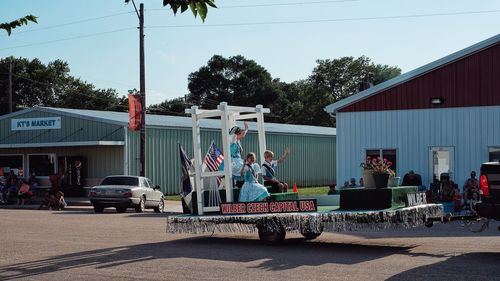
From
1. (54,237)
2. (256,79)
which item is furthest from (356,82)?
(54,237)

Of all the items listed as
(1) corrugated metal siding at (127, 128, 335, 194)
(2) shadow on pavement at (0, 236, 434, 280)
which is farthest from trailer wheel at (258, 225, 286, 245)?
(1) corrugated metal siding at (127, 128, 335, 194)

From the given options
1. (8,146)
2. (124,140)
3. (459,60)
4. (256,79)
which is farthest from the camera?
(256,79)

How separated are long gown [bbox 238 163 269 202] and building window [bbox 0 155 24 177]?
89.5ft

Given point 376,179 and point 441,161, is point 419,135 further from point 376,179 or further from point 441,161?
point 376,179

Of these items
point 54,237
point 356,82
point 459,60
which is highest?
point 356,82

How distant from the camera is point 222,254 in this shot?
12.6 metres

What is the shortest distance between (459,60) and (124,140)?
16.4m

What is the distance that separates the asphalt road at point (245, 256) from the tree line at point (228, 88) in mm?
59825

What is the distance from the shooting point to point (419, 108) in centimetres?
2608

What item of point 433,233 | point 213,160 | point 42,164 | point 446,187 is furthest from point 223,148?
point 42,164

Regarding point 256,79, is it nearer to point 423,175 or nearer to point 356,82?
point 356,82

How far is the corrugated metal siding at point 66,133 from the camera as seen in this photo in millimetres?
35219

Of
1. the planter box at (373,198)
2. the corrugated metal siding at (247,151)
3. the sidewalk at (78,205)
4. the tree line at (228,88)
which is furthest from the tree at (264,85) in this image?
the planter box at (373,198)

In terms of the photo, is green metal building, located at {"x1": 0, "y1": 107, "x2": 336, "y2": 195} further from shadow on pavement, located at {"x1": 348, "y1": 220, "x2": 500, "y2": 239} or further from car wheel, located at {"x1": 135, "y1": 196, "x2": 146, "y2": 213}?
shadow on pavement, located at {"x1": 348, "y1": 220, "x2": 500, "y2": 239}
